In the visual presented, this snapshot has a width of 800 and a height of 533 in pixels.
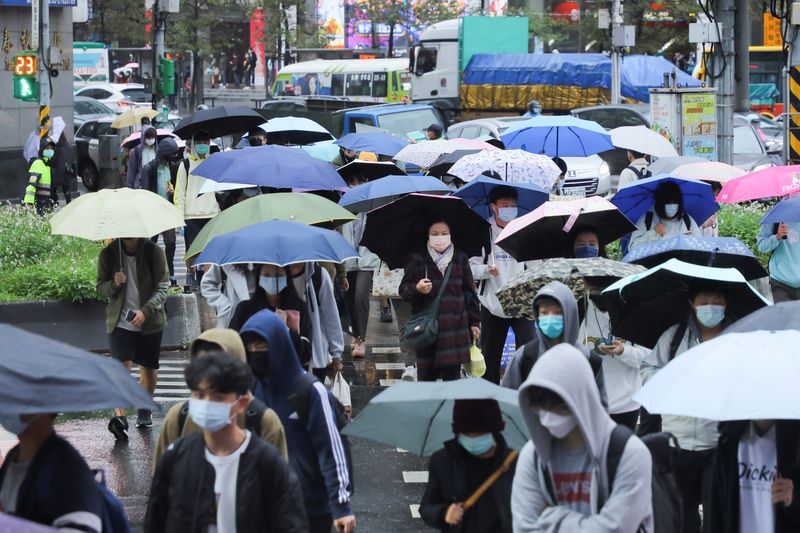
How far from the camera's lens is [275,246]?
322 inches

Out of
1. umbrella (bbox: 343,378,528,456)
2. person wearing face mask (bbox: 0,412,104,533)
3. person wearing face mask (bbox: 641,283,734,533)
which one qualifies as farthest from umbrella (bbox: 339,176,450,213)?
person wearing face mask (bbox: 0,412,104,533)

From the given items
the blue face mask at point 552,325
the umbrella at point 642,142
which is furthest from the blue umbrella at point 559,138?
the blue face mask at point 552,325

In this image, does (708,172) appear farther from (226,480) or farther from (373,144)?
(226,480)

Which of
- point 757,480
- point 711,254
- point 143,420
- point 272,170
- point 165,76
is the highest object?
point 165,76

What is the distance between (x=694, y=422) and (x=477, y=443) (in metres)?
1.47

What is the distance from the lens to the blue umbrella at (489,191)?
1127cm

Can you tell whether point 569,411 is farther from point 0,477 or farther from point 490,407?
point 0,477

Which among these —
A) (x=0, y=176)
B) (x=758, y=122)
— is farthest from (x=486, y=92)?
(x=0, y=176)

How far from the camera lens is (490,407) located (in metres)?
5.42

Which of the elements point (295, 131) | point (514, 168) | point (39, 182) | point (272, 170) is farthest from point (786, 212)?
point (39, 182)

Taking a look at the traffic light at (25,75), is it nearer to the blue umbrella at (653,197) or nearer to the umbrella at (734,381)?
the blue umbrella at (653,197)

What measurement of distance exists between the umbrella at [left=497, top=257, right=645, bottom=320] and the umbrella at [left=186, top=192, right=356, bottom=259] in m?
1.58

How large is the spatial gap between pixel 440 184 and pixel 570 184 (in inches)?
449

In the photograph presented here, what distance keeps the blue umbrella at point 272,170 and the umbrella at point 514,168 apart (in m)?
1.57
